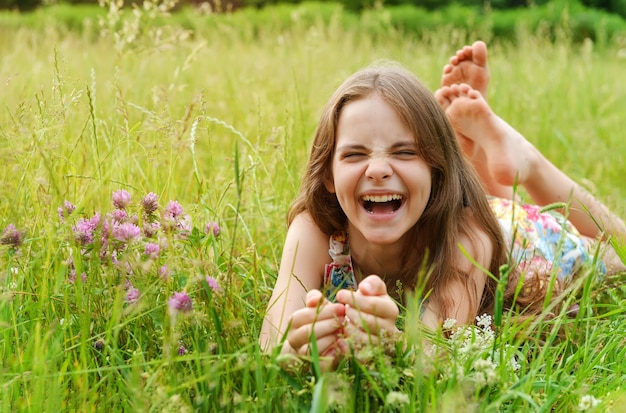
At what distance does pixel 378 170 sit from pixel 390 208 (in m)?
0.14

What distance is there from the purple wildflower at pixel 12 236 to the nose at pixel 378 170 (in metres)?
0.71

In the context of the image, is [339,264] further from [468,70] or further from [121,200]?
[468,70]

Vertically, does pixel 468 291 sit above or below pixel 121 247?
below

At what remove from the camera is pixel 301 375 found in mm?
1336

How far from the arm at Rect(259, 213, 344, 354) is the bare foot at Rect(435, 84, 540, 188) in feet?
2.61

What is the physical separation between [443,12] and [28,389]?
11036mm

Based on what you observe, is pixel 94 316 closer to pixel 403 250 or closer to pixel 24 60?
pixel 403 250

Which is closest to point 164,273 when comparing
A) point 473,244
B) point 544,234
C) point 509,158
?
point 473,244

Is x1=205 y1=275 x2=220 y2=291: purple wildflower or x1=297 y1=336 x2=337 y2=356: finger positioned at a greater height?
x1=205 y1=275 x2=220 y2=291: purple wildflower

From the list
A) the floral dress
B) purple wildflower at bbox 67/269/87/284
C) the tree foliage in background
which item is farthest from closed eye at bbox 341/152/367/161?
the tree foliage in background

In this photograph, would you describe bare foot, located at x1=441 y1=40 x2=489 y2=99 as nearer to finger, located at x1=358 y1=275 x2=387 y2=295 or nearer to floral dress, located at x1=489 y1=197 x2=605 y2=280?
floral dress, located at x1=489 y1=197 x2=605 y2=280

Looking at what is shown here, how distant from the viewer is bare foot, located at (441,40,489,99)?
2645 mm

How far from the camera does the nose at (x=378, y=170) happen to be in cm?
164

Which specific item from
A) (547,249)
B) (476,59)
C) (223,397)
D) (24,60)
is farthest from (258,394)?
(24,60)
